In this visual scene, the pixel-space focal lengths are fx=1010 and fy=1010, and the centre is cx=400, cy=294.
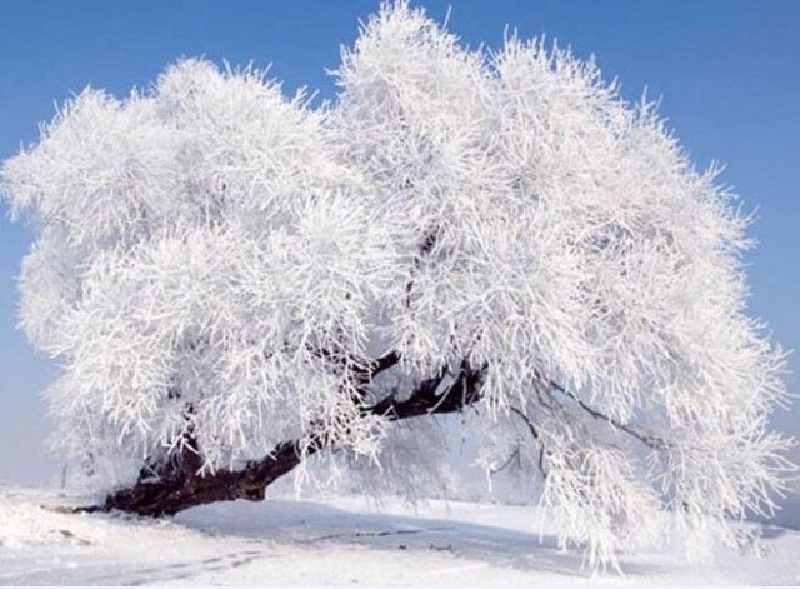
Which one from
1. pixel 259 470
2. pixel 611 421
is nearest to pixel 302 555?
pixel 259 470

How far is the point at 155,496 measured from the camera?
15492 millimetres

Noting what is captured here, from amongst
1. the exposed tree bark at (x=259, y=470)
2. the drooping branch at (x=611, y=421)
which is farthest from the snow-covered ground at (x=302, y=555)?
the drooping branch at (x=611, y=421)

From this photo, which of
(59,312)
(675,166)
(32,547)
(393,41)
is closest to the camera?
(32,547)

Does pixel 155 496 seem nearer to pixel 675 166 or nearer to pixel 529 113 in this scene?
pixel 529 113

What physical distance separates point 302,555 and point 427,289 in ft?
11.8

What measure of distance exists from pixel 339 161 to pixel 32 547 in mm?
6253

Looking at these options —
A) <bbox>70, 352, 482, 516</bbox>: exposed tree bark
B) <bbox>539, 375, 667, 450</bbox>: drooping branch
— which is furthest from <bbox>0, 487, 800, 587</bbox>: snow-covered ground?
<bbox>539, 375, 667, 450</bbox>: drooping branch

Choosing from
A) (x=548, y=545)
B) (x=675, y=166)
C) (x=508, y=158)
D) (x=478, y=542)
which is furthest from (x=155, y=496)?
(x=675, y=166)

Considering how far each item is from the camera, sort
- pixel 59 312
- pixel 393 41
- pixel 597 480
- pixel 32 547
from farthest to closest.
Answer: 1. pixel 59 312
2. pixel 393 41
3. pixel 597 480
4. pixel 32 547

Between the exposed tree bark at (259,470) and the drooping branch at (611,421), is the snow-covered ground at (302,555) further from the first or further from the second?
the drooping branch at (611,421)

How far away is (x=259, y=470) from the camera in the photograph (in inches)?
582

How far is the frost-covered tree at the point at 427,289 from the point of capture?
12.1m

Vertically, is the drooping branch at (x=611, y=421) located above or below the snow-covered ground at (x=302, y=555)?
above

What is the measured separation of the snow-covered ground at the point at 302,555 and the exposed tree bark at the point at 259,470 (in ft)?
1.68
